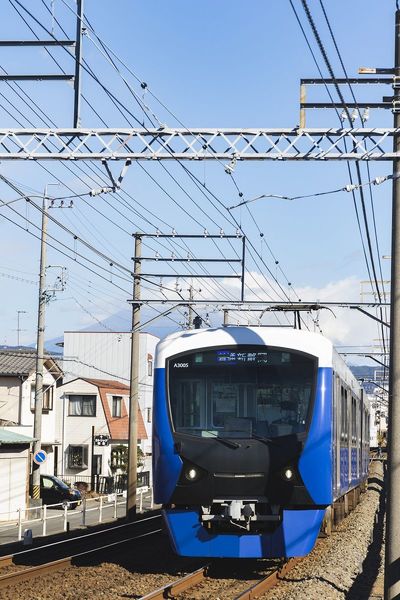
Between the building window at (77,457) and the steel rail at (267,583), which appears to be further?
the building window at (77,457)

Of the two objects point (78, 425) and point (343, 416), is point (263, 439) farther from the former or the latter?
point (78, 425)

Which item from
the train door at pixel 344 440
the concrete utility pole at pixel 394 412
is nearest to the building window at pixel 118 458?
the train door at pixel 344 440

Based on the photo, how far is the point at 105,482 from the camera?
172ft

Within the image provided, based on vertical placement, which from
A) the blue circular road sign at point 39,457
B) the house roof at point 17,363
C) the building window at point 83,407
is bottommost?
the blue circular road sign at point 39,457

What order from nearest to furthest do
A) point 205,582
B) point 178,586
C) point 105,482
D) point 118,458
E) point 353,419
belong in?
point 178,586
point 205,582
point 353,419
point 105,482
point 118,458

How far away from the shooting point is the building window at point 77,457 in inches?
2230

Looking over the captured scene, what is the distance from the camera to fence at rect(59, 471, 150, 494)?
51.0 metres

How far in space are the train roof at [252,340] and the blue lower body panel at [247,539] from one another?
84.4 inches

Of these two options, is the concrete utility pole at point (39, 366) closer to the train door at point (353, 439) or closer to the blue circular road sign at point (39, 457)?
the blue circular road sign at point (39, 457)

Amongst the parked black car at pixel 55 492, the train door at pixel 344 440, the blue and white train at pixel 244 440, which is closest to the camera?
the blue and white train at pixel 244 440

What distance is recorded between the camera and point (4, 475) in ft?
106

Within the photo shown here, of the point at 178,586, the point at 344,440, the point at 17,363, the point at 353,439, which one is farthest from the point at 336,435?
the point at 17,363

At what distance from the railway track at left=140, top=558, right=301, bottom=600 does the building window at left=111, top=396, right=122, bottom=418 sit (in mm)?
44145

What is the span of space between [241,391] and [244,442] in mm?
750
